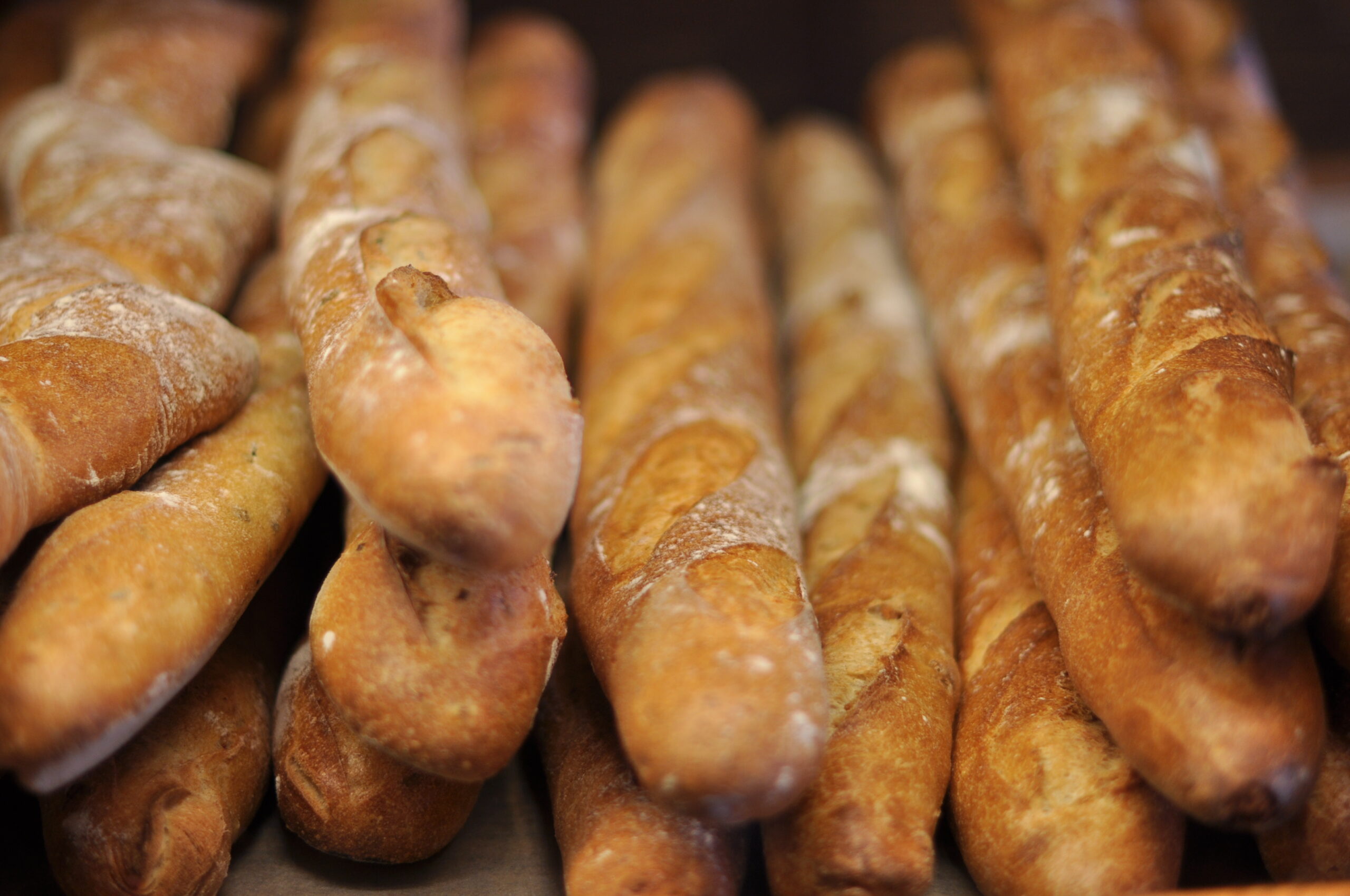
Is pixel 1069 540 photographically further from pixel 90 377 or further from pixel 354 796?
pixel 90 377

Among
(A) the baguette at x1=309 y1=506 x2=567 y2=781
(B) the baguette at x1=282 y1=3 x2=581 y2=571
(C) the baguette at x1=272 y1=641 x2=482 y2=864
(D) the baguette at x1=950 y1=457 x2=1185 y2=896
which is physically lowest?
(C) the baguette at x1=272 y1=641 x2=482 y2=864

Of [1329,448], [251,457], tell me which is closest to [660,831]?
[251,457]

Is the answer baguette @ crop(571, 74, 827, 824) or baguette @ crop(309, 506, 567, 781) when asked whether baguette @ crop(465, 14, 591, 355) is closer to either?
baguette @ crop(571, 74, 827, 824)

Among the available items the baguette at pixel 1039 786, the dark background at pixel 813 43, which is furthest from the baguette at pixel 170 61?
the baguette at pixel 1039 786

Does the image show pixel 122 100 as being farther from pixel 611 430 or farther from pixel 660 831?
pixel 660 831

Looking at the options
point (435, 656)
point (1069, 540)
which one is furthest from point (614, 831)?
point (1069, 540)

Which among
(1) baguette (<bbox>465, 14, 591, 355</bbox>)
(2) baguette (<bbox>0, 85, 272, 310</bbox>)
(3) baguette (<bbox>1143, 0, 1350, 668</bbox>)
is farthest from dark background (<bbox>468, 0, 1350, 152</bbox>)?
(2) baguette (<bbox>0, 85, 272, 310</bbox>)

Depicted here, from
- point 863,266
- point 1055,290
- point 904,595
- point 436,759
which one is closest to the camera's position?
point 436,759
